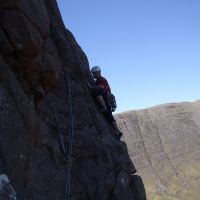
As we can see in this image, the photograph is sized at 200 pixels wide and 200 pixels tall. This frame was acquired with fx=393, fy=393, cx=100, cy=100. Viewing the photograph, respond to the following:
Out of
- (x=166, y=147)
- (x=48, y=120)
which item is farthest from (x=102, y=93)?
(x=166, y=147)

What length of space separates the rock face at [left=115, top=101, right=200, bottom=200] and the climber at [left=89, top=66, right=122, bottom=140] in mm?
70717

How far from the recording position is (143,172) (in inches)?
3745

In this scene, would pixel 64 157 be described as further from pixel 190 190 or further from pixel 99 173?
pixel 190 190

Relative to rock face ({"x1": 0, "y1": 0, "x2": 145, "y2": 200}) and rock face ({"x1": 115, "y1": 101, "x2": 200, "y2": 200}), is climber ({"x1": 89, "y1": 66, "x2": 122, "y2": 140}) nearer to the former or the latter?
rock face ({"x1": 0, "y1": 0, "x2": 145, "y2": 200})

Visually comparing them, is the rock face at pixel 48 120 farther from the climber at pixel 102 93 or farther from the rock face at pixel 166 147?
the rock face at pixel 166 147

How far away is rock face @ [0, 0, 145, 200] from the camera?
9484 mm

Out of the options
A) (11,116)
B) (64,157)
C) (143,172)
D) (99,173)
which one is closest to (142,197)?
(99,173)

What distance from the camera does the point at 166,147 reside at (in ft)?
336

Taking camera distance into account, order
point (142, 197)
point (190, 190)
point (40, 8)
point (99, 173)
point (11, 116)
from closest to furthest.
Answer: point (11, 116) → point (40, 8) → point (99, 173) → point (142, 197) → point (190, 190)

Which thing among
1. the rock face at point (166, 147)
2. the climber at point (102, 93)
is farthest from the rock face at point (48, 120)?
the rock face at point (166, 147)

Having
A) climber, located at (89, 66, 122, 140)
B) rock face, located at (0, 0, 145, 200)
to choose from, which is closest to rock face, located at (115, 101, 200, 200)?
climber, located at (89, 66, 122, 140)

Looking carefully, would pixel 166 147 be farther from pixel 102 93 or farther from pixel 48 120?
pixel 48 120

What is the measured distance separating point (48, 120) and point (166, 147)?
9242 cm

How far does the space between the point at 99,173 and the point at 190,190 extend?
7754 cm
